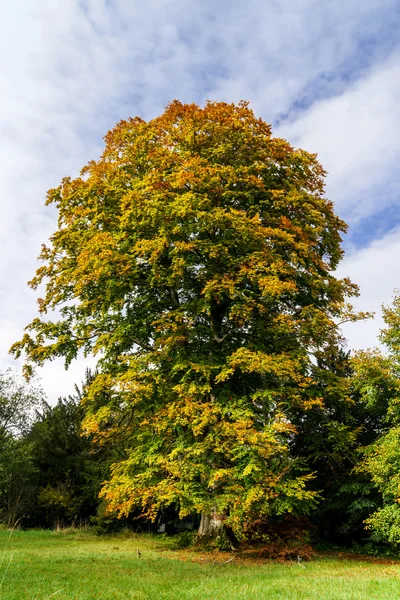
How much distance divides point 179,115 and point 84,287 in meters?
7.31

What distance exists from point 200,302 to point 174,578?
7.72 metres

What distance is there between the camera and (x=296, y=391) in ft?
45.8

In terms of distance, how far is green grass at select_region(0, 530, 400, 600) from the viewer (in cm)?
755

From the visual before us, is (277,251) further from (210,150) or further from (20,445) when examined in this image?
(20,445)

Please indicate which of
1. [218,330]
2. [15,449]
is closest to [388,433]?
[218,330]

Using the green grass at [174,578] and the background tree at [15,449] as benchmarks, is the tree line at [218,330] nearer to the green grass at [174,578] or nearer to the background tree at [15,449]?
the green grass at [174,578]

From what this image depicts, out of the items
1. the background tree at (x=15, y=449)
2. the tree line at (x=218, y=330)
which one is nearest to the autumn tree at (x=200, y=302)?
the tree line at (x=218, y=330)

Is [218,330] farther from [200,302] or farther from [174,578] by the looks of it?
[174,578]

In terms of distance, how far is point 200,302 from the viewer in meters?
14.7

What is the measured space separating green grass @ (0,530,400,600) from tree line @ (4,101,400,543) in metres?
1.38

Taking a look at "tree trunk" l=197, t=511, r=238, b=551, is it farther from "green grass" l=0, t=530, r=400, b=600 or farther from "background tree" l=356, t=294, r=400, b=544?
"background tree" l=356, t=294, r=400, b=544

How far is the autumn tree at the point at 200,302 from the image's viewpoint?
→ 12.8m

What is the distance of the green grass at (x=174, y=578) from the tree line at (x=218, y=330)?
54.3 inches

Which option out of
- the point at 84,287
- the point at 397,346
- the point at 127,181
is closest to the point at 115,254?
the point at 84,287
